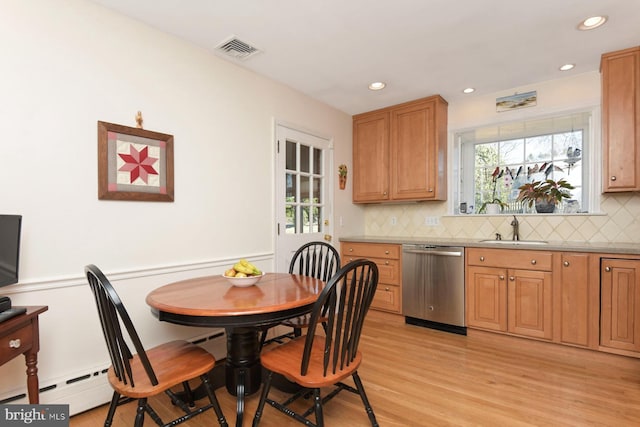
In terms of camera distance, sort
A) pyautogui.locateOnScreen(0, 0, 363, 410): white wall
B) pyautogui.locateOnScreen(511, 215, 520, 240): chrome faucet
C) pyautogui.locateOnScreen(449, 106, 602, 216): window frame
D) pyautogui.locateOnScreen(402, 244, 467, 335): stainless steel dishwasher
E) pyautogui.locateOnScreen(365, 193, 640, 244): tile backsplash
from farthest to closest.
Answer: pyautogui.locateOnScreen(511, 215, 520, 240): chrome faucet
pyautogui.locateOnScreen(402, 244, 467, 335): stainless steel dishwasher
pyautogui.locateOnScreen(449, 106, 602, 216): window frame
pyautogui.locateOnScreen(365, 193, 640, 244): tile backsplash
pyautogui.locateOnScreen(0, 0, 363, 410): white wall

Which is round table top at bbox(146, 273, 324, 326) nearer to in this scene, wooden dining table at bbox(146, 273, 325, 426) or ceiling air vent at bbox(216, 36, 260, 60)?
wooden dining table at bbox(146, 273, 325, 426)

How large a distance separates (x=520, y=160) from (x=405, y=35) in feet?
6.79

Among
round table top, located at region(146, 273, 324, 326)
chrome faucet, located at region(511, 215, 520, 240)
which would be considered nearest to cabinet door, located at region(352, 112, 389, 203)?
chrome faucet, located at region(511, 215, 520, 240)

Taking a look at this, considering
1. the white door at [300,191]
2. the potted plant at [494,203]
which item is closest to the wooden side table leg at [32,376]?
the white door at [300,191]

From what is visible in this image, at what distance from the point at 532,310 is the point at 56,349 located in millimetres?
3489

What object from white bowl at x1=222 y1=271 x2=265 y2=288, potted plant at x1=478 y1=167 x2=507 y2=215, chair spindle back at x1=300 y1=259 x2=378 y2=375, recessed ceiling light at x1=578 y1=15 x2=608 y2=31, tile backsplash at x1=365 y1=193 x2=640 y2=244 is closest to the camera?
chair spindle back at x1=300 y1=259 x2=378 y2=375

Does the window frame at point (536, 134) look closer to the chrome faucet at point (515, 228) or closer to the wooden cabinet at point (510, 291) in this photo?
the chrome faucet at point (515, 228)

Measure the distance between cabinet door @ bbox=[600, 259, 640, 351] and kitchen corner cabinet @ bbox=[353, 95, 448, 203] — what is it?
5.28 ft

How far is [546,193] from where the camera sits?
127 inches

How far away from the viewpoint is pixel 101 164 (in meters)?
2.02

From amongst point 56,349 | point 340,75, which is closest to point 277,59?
point 340,75

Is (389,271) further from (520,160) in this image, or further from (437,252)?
(520,160)

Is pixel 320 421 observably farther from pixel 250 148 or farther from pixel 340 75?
pixel 340 75

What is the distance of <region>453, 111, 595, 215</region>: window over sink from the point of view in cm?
320
